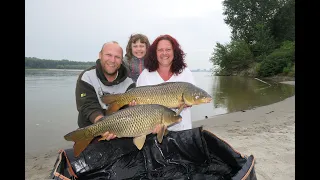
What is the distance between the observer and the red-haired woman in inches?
80.4

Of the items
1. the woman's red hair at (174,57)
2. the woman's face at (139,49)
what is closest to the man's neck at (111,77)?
the woman's red hair at (174,57)

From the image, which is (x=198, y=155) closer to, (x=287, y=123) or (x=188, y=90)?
(x=188, y=90)

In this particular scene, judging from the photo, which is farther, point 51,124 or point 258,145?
point 51,124

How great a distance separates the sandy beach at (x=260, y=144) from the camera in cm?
219

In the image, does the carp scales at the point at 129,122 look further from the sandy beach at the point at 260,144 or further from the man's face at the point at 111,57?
the sandy beach at the point at 260,144

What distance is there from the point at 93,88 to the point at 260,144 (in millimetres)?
1855

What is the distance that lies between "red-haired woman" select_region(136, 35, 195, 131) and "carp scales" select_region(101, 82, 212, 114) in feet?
0.81

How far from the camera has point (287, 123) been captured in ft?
13.5
